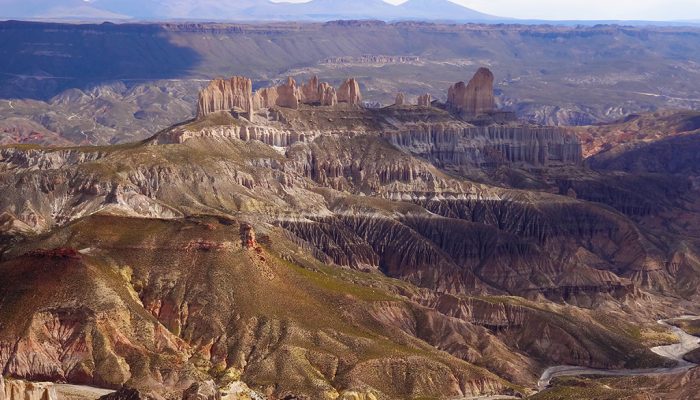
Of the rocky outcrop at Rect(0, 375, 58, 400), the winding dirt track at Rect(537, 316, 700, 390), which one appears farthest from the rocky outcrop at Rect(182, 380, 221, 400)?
the winding dirt track at Rect(537, 316, 700, 390)

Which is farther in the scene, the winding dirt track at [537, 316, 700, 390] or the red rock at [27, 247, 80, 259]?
the winding dirt track at [537, 316, 700, 390]

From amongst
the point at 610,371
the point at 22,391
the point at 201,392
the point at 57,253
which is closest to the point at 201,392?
the point at 201,392

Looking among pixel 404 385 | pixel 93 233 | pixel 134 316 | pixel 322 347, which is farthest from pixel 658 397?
pixel 93 233

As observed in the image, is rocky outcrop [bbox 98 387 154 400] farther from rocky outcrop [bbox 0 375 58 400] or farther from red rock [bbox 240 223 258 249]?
red rock [bbox 240 223 258 249]

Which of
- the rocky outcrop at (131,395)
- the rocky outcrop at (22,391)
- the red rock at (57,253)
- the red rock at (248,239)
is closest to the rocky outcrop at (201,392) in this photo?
the rocky outcrop at (131,395)

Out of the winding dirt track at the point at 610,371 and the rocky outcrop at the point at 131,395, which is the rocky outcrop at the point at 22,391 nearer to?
the rocky outcrop at the point at 131,395

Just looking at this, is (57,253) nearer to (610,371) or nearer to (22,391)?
(22,391)

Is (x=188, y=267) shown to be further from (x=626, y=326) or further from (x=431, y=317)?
(x=626, y=326)

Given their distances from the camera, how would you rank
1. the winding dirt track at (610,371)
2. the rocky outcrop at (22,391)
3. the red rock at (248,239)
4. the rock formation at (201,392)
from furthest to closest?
the winding dirt track at (610,371)
the red rock at (248,239)
the rock formation at (201,392)
the rocky outcrop at (22,391)
